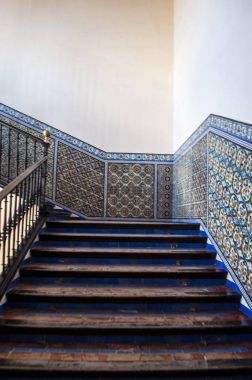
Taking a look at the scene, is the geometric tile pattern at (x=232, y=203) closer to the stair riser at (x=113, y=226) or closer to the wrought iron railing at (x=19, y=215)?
the stair riser at (x=113, y=226)

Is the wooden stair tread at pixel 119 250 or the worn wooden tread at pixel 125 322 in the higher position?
the wooden stair tread at pixel 119 250

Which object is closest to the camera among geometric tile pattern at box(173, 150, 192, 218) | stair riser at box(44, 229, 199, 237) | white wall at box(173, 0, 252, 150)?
white wall at box(173, 0, 252, 150)

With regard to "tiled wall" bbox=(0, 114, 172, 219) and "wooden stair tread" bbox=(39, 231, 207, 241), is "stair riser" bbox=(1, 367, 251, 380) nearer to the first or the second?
"wooden stair tread" bbox=(39, 231, 207, 241)

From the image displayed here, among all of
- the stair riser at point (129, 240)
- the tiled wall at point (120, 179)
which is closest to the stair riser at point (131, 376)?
the stair riser at point (129, 240)

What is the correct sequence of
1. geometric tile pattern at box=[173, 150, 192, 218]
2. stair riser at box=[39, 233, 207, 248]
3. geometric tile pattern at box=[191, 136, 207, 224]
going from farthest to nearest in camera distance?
geometric tile pattern at box=[173, 150, 192, 218], geometric tile pattern at box=[191, 136, 207, 224], stair riser at box=[39, 233, 207, 248]

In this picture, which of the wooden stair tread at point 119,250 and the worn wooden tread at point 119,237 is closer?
the wooden stair tread at point 119,250

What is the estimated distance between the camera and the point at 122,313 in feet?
7.39

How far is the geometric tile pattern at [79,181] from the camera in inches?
189

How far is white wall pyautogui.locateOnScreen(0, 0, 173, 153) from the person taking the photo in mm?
4992

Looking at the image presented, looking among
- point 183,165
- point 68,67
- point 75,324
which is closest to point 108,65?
point 68,67

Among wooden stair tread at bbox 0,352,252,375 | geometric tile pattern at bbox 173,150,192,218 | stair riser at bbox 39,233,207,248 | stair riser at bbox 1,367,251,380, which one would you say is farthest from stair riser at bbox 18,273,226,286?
geometric tile pattern at bbox 173,150,192,218

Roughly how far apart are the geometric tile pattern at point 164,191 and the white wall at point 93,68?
0.37 metres

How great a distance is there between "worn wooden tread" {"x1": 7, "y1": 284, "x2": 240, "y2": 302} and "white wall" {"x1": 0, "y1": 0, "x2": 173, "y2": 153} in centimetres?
298

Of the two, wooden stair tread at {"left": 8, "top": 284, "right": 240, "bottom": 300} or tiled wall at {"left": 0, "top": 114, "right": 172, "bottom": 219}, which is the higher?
tiled wall at {"left": 0, "top": 114, "right": 172, "bottom": 219}
